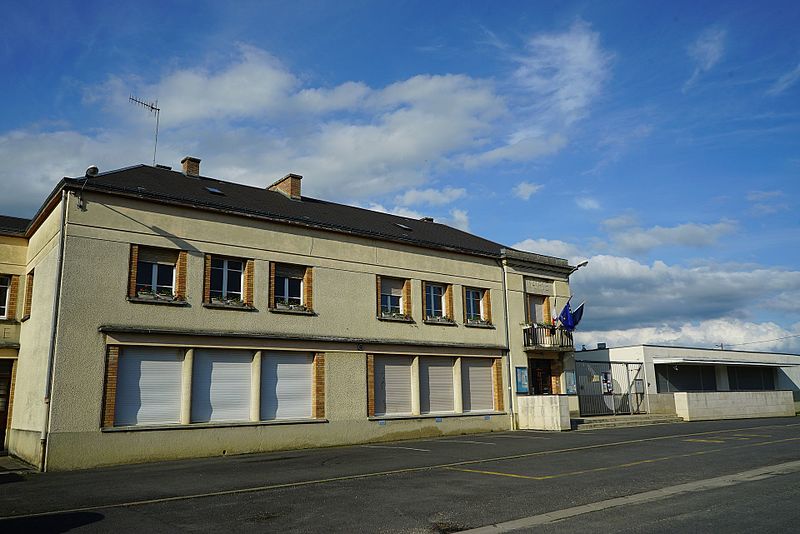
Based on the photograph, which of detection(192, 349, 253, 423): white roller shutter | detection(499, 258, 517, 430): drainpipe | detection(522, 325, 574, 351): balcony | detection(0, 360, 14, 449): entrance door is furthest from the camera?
detection(522, 325, 574, 351): balcony

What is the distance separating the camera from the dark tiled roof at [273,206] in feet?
62.1

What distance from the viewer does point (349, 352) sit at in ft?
70.9

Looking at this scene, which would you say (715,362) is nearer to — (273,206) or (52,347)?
(273,206)

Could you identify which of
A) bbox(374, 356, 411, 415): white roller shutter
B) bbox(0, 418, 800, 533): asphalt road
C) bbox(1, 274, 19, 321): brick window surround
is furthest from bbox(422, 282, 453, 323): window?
bbox(1, 274, 19, 321): brick window surround

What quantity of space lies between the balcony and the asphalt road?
8.94 metres

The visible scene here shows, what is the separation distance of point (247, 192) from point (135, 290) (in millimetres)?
6870

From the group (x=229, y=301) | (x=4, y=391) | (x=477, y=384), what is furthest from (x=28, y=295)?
(x=477, y=384)

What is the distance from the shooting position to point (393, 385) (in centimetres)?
2281

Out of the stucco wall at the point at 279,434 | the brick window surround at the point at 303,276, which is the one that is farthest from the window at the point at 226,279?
the stucco wall at the point at 279,434

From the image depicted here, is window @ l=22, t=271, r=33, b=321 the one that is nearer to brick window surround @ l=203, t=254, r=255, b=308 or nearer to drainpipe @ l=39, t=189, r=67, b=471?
drainpipe @ l=39, t=189, r=67, b=471

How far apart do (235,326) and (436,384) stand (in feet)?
26.8

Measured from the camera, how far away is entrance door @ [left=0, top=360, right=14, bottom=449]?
65.8 ft

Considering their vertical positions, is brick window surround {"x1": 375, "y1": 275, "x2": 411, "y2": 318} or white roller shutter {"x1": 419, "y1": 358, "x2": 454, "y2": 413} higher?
brick window surround {"x1": 375, "y1": 275, "x2": 411, "y2": 318}

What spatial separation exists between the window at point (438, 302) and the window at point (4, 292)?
13874mm
